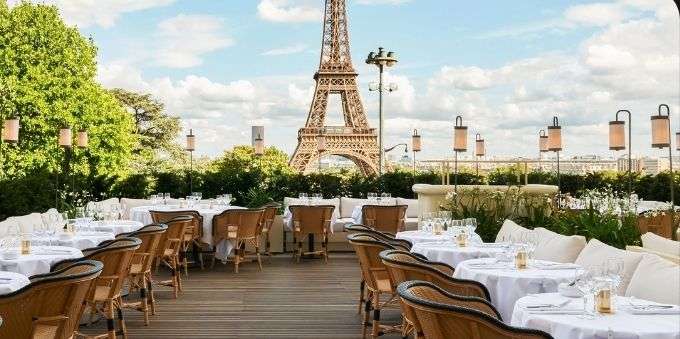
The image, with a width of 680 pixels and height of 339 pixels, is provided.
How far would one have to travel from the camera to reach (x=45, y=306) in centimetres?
408

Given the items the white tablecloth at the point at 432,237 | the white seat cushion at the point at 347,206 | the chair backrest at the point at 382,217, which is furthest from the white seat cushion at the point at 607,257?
the white seat cushion at the point at 347,206

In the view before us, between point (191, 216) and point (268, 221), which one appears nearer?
point (191, 216)

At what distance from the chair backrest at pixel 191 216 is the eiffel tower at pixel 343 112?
16898mm

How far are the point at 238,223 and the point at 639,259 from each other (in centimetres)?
651

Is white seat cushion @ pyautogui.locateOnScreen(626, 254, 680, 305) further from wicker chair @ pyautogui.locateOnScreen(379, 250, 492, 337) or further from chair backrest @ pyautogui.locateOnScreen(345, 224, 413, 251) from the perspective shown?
chair backrest @ pyautogui.locateOnScreen(345, 224, 413, 251)

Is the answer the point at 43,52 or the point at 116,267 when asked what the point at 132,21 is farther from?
the point at 116,267

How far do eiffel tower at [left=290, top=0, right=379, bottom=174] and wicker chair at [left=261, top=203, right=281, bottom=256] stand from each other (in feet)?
50.4

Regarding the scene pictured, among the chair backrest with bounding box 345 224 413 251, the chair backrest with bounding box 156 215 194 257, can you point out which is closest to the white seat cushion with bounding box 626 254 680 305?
the chair backrest with bounding box 345 224 413 251

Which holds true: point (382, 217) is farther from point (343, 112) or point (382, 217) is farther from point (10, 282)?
point (343, 112)

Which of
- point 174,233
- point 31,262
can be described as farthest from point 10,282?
point 174,233

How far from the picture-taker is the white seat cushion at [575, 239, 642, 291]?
448 cm

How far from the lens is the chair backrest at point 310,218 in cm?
1144

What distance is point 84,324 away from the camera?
672 centimetres

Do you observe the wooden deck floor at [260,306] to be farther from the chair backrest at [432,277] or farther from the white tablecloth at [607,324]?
the white tablecloth at [607,324]
